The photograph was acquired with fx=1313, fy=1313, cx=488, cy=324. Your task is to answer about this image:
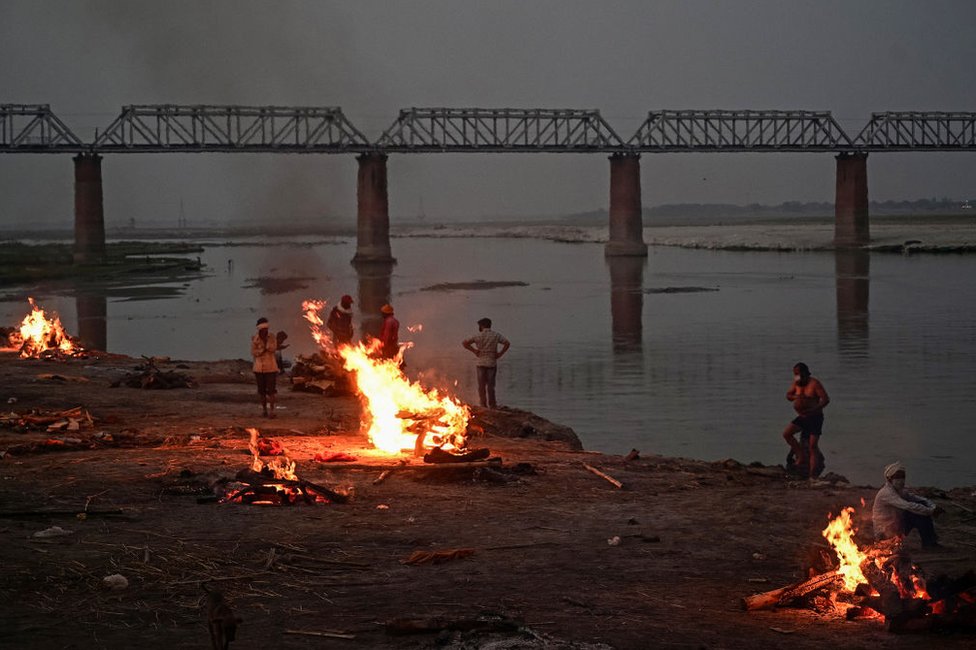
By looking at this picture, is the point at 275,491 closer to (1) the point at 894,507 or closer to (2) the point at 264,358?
(1) the point at 894,507

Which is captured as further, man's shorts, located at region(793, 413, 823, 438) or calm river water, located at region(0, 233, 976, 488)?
calm river water, located at region(0, 233, 976, 488)

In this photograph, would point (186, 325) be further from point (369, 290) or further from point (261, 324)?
point (261, 324)

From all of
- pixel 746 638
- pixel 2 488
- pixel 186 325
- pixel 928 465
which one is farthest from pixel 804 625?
pixel 186 325

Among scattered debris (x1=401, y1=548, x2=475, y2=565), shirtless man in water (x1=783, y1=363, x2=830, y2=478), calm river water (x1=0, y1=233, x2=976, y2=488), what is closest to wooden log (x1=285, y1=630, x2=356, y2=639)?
scattered debris (x1=401, y1=548, x2=475, y2=565)

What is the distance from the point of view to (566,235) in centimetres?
19275

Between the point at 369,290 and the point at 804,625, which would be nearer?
the point at 804,625

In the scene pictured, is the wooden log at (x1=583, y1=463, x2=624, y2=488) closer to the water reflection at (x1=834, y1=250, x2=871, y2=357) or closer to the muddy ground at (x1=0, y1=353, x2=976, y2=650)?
the muddy ground at (x1=0, y1=353, x2=976, y2=650)

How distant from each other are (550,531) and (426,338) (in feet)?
97.9

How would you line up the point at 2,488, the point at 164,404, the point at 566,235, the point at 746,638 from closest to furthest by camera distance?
1. the point at 746,638
2. the point at 2,488
3. the point at 164,404
4. the point at 566,235

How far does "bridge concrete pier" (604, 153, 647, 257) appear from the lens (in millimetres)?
108125

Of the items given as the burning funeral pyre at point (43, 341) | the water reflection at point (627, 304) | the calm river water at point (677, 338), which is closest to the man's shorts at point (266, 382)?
the calm river water at point (677, 338)

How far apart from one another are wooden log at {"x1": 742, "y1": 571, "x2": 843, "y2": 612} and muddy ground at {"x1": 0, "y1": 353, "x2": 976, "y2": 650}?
9 cm

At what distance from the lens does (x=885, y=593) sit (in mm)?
10305

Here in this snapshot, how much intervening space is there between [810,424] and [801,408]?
0.84ft
